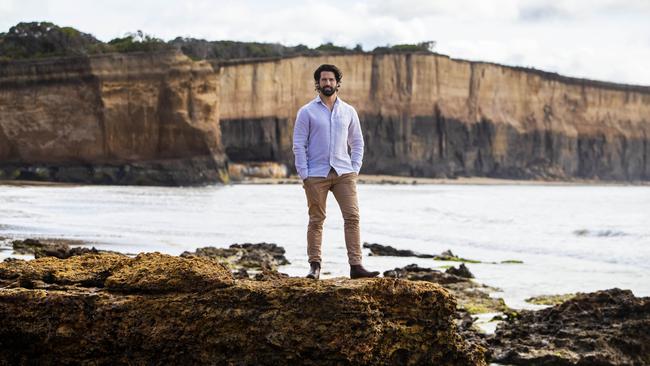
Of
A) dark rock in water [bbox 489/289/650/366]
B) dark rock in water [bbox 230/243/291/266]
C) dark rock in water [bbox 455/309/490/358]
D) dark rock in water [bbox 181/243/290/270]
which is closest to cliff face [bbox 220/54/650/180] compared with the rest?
dark rock in water [bbox 230/243/291/266]

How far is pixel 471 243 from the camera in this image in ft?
67.3

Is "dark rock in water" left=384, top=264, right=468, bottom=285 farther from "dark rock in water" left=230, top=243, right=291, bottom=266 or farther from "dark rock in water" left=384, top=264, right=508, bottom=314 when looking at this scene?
"dark rock in water" left=230, top=243, right=291, bottom=266

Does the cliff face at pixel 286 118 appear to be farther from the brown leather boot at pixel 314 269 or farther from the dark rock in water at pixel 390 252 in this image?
the brown leather boot at pixel 314 269

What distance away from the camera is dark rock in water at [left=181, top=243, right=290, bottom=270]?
12.8 meters

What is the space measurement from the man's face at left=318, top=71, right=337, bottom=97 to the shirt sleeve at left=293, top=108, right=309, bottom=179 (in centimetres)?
20

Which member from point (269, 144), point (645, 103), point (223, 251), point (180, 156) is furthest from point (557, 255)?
point (645, 103)

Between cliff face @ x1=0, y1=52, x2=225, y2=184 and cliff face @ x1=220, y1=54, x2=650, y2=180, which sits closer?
cliff face @ x1=0, y1=52, x2=225, y2=184

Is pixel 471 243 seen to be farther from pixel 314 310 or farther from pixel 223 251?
pixel 314 310

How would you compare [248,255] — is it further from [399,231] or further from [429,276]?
[399,231]

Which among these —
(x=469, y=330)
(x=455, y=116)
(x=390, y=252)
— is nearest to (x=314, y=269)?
(x=469, y=330)

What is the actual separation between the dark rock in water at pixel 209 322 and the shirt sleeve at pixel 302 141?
1191mm

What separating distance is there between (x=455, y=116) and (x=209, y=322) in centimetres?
7300

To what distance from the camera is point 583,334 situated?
25.5 feet

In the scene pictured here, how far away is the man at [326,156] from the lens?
6516 mm
